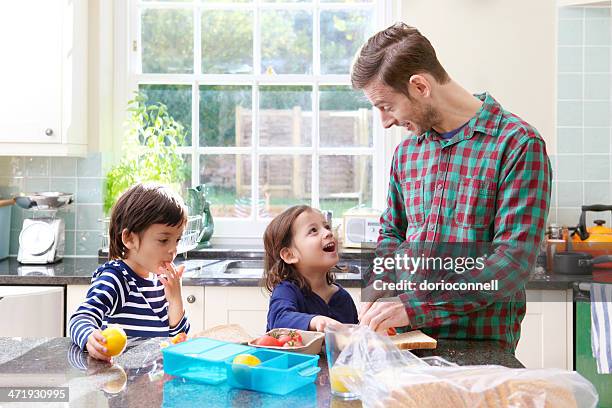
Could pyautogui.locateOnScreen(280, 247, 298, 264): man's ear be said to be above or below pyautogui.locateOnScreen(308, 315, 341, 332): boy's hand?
above

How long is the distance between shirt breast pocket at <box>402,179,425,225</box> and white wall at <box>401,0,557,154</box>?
171 centimetres

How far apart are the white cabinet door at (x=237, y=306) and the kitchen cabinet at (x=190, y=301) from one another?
0.02m

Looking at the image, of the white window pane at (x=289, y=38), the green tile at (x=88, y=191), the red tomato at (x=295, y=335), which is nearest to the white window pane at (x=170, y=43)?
the white window pane at (x=289, y=38)

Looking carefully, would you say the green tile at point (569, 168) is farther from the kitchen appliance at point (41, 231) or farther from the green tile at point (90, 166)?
the kitchen appliance at point (41, 231)

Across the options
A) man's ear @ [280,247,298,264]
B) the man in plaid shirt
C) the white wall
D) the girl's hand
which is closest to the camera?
the man in plaid shirt

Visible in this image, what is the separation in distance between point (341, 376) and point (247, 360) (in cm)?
19

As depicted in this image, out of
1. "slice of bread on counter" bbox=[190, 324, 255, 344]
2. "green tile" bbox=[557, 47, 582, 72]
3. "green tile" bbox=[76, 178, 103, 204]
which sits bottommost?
"slice of bread on counter" bbox=[190, 324, 255, 344]

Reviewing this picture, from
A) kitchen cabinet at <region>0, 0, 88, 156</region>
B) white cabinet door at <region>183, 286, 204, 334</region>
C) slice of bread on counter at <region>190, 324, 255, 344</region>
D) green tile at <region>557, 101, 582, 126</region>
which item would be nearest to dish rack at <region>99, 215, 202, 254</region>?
white cabinet door at <region>183, 286, 204, 334</region>

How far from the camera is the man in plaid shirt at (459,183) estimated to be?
172 centimetres

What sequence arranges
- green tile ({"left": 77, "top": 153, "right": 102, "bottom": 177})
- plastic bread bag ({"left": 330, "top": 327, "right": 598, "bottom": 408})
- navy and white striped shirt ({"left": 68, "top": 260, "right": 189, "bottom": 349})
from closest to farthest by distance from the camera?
plastic bread bag ({"left": 330, "top": 327, "right": 598, "bottom": 408})
navy and white striped shirt ({"left": 68, "top": 260, "right": 189, "bottom": 349})
green tile ({"left": 77, "top": 153, "right": 102, "bottom": 177})

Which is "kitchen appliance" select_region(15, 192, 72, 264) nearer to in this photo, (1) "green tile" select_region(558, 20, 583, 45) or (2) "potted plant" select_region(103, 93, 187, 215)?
(2) "potted plant" select_region(103, 93, 187, 215)

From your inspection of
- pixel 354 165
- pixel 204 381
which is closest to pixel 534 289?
pixel 354 165

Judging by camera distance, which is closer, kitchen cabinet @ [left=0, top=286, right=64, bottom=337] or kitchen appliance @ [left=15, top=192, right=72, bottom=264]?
kitchen cabinet @ [left=0, top=286, right=64, bottom=337]

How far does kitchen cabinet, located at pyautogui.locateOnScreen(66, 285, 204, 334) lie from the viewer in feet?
9.93
